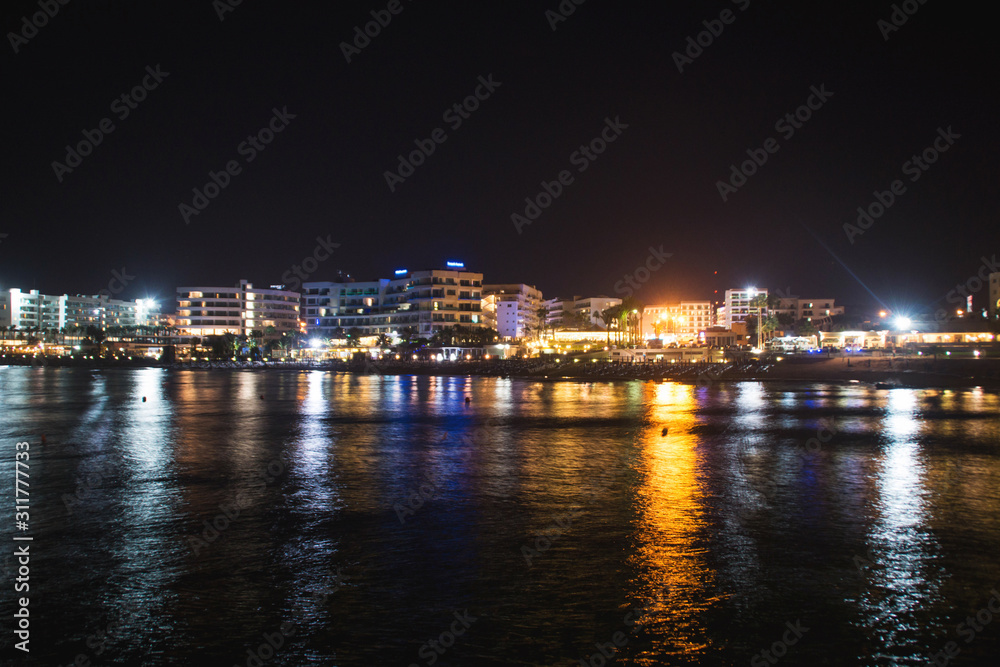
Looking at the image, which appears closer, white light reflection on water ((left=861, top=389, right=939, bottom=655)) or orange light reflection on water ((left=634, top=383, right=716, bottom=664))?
orange light reflection on water ((left=634, top=383, right=716, bottom=664))

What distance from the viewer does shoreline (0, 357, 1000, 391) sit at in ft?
205

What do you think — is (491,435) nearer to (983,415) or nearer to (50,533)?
(50,533)

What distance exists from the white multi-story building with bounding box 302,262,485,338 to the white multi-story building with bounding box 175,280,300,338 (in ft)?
34.7

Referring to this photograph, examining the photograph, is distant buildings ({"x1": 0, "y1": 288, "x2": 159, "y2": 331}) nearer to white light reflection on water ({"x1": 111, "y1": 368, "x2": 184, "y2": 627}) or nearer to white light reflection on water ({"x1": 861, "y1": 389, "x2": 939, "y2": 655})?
white light reflection on water ({"x1": 111, "y1": 368, "x2": 184, "y2": 627})

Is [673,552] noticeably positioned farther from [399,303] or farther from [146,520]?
[399,303]

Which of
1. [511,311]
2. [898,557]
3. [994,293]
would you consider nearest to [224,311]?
[511,311]

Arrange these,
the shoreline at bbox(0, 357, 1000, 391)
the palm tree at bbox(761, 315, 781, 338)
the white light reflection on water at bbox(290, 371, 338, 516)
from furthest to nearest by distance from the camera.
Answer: the palm tree at bbox(761, 315, 781, 338), the shoreline at bbox(0, 357, 1000, 391), the white light reflection on water at bbox(290, 371, 338, 516)

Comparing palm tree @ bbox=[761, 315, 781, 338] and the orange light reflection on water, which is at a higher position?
palm tree @ bbox=[761, 315, 781, 338]

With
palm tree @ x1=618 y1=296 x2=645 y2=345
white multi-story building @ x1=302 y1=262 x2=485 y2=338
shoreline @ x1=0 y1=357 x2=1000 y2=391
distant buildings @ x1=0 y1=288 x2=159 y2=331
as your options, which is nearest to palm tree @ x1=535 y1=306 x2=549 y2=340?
palm tree @ x1=618 y1=296 x2=645 y2=345

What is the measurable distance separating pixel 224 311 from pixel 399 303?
45304 millimetres

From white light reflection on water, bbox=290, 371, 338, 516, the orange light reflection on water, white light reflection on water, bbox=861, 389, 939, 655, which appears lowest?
white light reflection on water, bbox=861, 389, 939, 655

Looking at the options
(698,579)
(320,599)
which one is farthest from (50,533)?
(698,579)

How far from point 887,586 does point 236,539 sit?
1113cm

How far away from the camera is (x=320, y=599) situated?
30.4 ft
